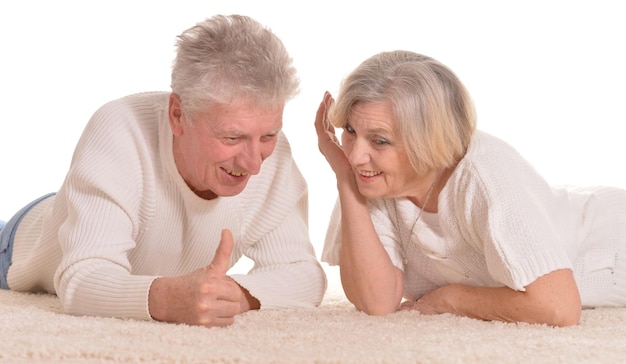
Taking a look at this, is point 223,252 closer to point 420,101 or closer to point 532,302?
point 420,101

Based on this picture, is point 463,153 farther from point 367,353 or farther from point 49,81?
point 49,81

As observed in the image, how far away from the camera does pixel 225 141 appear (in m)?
2.56

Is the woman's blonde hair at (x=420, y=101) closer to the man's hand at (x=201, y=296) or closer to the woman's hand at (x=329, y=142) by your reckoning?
the woman's hand at (x=329, y=142)

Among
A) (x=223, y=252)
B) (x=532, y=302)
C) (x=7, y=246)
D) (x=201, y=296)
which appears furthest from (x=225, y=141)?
(x=7, y=246)

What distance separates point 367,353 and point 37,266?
1346mm

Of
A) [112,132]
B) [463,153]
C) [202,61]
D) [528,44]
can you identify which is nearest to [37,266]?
[112,132]

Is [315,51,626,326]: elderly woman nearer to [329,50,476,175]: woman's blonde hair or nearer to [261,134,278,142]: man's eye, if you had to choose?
[329,50,476,175]: woman's blonde hair

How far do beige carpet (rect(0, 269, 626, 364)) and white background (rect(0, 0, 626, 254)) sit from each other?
2519 millimetres

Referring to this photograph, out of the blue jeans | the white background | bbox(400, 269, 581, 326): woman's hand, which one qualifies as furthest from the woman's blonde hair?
the white background

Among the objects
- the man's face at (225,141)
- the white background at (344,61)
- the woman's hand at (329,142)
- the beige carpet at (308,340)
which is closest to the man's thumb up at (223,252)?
the beige carpet at (308,340)

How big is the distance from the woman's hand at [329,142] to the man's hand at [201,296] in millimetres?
513

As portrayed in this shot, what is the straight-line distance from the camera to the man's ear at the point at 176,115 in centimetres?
263

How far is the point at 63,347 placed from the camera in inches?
79.4

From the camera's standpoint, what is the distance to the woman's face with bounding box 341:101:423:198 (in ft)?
8.39
